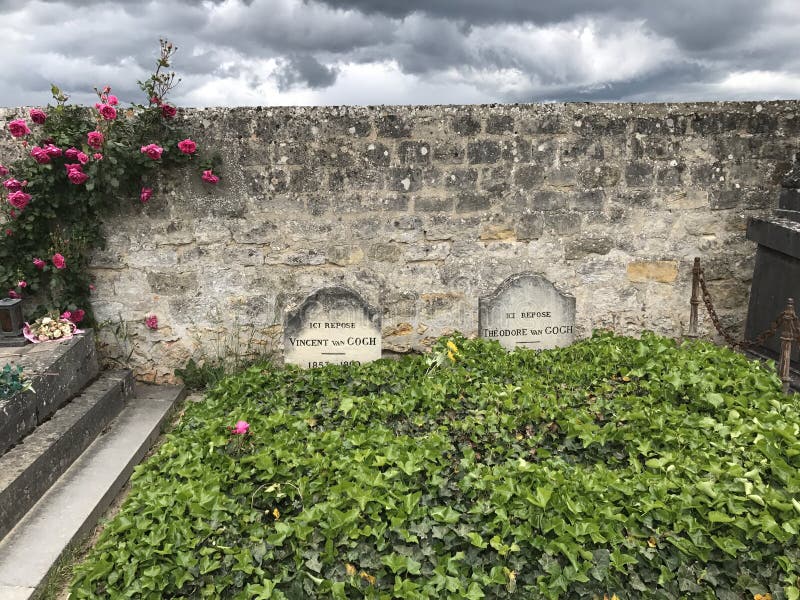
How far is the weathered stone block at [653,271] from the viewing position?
5.47 metres

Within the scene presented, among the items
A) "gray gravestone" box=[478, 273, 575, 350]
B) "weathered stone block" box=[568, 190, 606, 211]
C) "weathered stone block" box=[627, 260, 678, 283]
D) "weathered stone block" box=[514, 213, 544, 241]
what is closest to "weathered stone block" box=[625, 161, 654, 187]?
"weathered stone block" box=[568, 190, 606, 211]

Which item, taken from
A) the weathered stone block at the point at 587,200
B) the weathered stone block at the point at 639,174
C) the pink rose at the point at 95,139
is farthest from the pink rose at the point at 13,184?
the weathered stone block at the point at 639,174

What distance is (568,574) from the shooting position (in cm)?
250

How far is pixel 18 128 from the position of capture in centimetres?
457

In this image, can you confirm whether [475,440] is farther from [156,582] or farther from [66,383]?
[66,383]

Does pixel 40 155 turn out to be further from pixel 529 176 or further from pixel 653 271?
pixel 653 271

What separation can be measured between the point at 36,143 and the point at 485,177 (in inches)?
146

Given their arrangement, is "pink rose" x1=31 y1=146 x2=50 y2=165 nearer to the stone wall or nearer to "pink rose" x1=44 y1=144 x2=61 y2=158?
"pink rose" x1=44 y1=144 x2=61 y2=158

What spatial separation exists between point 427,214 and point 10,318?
3.48m

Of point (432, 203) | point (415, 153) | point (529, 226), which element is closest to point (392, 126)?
point (415, 153)

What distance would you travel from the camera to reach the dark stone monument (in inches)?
191

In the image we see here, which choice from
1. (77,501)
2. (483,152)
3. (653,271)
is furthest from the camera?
(653,271)

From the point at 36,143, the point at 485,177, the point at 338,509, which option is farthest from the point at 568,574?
the point at 36,143

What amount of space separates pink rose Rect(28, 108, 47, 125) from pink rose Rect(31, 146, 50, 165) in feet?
0.87
